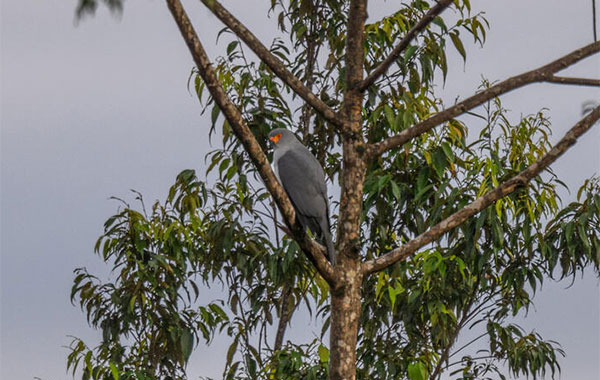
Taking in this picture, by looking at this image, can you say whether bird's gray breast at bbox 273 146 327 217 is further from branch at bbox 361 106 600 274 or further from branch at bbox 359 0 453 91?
branch at bbox 359 0 453 91

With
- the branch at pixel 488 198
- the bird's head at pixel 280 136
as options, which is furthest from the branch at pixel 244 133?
the bird's head at pixel 280 136

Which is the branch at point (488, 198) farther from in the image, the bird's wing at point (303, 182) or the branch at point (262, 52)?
the bird's wing at point (303, 182)

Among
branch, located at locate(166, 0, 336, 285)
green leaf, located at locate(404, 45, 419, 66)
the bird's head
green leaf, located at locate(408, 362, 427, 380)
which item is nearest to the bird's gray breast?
the bird's head

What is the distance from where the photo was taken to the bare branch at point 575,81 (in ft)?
13.3

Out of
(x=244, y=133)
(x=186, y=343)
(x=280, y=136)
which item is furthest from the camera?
(x=186, y=343)

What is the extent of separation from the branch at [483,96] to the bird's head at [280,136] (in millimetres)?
1442

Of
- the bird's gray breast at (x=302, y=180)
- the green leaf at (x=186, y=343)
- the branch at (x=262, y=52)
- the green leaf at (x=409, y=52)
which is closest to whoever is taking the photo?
the branch at (x=262, y=52)

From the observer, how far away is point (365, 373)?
584cm

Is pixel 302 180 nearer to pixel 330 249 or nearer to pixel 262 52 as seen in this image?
pixel 330 249

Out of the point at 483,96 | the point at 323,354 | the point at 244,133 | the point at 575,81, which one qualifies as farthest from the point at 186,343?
the point at 575,81

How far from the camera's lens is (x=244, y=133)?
358 centimetres

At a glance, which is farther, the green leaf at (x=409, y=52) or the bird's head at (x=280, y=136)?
the green leaf at (x=409, y=52)

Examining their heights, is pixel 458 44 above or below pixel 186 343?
above

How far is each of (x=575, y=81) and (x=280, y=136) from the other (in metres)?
1.99
